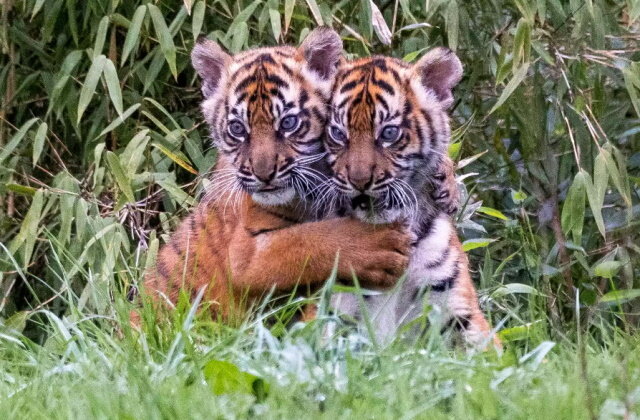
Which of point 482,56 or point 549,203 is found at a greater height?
point 482,56

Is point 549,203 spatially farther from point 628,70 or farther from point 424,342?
point 424,342

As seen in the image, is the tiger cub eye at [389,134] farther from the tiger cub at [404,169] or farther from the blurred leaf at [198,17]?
the blurred leaf at [198,17]

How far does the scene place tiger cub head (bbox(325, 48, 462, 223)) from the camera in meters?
3.18

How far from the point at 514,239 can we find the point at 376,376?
248 centimetres

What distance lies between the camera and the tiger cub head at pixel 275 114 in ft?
10.6

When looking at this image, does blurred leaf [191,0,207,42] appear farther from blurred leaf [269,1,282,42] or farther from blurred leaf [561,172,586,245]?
blurred leaf [561,172,586,245]

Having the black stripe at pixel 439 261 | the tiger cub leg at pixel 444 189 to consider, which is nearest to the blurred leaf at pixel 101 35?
the tiger cub leg at pixel 444 189

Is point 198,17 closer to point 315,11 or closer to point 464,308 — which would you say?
point 315,11

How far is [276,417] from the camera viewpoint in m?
2.02

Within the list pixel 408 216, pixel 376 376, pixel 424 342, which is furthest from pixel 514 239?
pixel 376 376

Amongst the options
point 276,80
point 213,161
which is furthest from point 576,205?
point 213,161

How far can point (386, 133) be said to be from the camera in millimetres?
3281

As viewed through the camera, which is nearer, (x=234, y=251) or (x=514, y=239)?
(x=234, y=251)

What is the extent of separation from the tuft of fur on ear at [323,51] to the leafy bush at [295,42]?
1.87 feet
